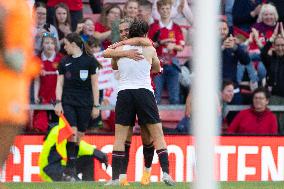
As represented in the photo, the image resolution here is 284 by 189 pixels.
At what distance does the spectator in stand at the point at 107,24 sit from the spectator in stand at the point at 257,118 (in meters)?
2.32

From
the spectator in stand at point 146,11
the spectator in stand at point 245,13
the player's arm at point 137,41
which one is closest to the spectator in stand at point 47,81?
the spectator in stand at point 146,11

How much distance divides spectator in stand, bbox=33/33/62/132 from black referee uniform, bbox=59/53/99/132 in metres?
1.03

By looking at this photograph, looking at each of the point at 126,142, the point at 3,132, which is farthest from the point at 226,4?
the point at 3,132

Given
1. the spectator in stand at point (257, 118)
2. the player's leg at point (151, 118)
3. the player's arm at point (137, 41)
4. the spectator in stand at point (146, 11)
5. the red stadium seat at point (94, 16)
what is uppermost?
the spectator in stand at point (146, 11)

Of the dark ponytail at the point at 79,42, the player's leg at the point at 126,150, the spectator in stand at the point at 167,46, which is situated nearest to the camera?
the player's leg at the point at 126,150

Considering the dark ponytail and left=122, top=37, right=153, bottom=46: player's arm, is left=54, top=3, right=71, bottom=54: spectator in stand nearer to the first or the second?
the dark ponytail

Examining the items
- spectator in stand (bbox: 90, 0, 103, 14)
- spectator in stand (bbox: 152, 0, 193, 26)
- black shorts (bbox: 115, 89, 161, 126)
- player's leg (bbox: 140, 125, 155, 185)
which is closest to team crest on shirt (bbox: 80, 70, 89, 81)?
spectator in stand (bbox: 152, 0, 193, 26)

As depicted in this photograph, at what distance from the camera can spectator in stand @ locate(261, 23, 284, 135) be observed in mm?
16953

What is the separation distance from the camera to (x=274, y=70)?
17016 millimetres

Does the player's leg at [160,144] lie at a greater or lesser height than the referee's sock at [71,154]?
greater

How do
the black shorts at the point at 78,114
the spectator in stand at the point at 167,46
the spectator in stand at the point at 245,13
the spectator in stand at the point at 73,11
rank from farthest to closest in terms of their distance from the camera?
1. the spectator in stand at the point at 245,13
2. the spectator in stand at the point at 73,11
3. the spectator in stand at the point at 167,46
4. the black shorts at the point at 78,114

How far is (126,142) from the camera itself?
1293 cm

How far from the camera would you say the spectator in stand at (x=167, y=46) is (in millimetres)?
16562

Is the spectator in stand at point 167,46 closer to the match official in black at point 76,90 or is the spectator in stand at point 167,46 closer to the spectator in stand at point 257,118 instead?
the spectator in stand at point 257,118
